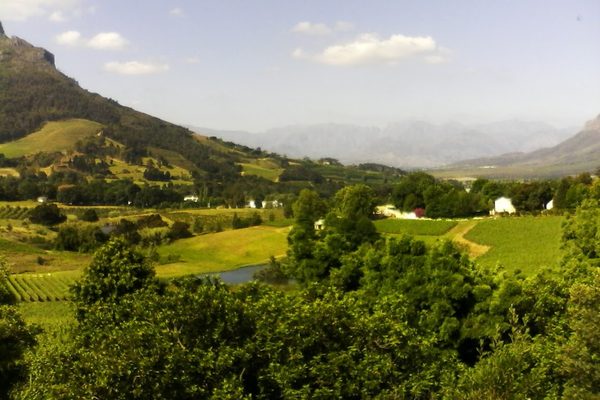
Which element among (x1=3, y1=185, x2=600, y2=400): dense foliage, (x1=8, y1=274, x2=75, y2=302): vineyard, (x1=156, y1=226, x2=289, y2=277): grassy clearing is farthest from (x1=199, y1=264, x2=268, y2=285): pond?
(x1=3, y1=185, x2=600, y2=400): dense foliage

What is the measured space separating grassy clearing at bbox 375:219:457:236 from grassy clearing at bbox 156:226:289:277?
18.1 m

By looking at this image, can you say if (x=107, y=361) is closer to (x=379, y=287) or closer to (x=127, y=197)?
(x=379, y=287)

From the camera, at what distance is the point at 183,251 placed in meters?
96.4

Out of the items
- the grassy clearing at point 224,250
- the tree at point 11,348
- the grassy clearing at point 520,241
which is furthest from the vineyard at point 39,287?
the grassy clearing at point 520,241

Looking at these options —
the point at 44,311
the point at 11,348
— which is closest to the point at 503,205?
the point at 44,311

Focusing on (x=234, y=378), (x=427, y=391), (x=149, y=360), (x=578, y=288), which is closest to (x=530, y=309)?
(x=578, y=288)

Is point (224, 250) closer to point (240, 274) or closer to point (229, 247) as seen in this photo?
point (229, 247)

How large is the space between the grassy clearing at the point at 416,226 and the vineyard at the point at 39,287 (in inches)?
2000

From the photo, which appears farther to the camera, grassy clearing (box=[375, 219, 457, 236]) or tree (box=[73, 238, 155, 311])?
grassy clearing (box=[375, 219, 457, 236])

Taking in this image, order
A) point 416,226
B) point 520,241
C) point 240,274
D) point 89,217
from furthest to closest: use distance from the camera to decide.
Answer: point 89,217 < point 416,226 < point 240,274 < point 520,241

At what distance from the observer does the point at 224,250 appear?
9475 cm

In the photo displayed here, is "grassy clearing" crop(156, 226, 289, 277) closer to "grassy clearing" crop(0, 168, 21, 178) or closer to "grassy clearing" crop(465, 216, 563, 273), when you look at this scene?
"grassy clearing" crop(465, 216, 563, 273)

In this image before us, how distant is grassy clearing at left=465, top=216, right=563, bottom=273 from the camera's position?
186 ft

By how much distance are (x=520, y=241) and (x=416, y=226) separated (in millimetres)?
23626
